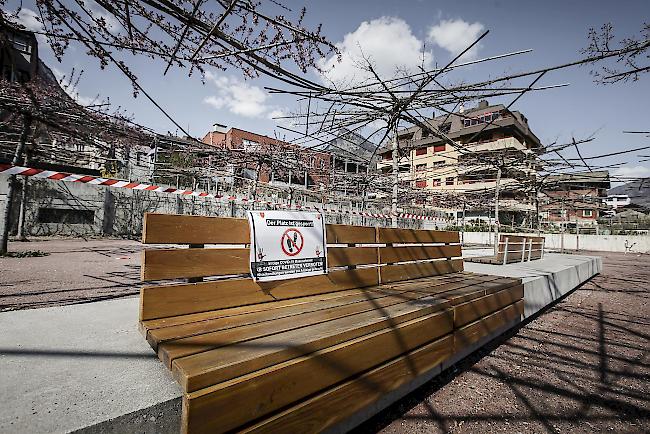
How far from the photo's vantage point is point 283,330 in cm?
152

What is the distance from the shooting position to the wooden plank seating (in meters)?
6.57

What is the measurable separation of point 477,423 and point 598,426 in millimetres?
848

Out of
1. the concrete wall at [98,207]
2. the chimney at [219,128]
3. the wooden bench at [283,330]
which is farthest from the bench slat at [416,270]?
the chimney at [219,128]

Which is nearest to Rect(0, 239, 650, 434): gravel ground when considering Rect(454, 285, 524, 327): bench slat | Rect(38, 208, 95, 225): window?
Rect(454, 285, 524, 327): bench slat

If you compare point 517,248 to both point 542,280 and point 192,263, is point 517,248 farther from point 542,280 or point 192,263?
point 192,263

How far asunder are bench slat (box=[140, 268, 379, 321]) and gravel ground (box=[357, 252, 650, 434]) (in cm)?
102

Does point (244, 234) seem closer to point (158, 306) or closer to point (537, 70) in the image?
point (158, 306)

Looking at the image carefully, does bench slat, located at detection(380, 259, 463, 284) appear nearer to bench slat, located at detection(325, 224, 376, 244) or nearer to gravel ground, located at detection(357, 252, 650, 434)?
bench slat, located at detection(325, 224, 376, 244)

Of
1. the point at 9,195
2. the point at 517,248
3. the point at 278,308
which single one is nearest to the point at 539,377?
the point at 278,308

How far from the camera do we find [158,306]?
1622 mm

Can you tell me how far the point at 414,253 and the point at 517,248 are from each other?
5182 millimetres

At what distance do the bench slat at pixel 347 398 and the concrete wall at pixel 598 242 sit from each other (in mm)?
24687

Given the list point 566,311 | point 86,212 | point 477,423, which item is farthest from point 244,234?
point 86,212

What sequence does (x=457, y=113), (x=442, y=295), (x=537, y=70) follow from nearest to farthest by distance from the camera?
(x=537, y=70) < (x=442, y=295) < (x=457, y=113)
